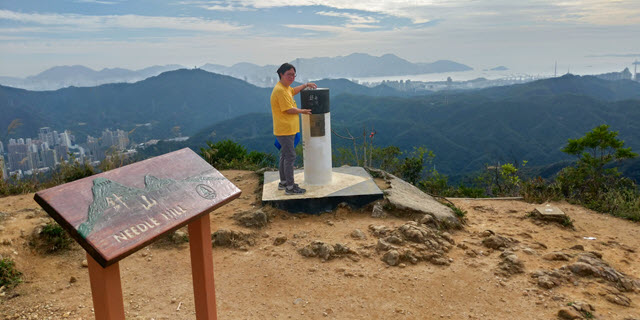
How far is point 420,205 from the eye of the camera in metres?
5.73

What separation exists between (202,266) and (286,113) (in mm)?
3041

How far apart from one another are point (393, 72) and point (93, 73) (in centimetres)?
9489

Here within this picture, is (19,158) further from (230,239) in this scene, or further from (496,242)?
(496,242)

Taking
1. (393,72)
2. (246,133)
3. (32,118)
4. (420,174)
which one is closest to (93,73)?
(32,118)

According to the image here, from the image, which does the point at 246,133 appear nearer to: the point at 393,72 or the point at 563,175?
the point at 563,175

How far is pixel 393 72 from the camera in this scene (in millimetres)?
138250

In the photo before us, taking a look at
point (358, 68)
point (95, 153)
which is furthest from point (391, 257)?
point (358, 68)

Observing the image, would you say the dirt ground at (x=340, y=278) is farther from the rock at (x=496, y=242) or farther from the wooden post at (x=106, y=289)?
the wooden post at (x=106, y=289)

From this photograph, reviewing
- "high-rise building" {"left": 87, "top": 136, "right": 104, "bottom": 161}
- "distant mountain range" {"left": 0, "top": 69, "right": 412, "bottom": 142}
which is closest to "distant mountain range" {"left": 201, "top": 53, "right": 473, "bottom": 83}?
"distant mountain range" {"left": 0, "top": 69, "right": 412, "bottom": 142}

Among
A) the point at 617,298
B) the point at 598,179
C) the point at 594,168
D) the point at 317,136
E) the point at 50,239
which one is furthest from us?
the point at 594,168

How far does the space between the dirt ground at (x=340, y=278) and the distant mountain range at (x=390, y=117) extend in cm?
3931

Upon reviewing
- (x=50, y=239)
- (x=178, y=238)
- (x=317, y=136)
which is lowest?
(x=178, y=238)

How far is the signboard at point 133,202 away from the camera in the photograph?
1865 millimetres

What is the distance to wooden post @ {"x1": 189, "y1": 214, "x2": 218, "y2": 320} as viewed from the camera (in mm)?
2646
